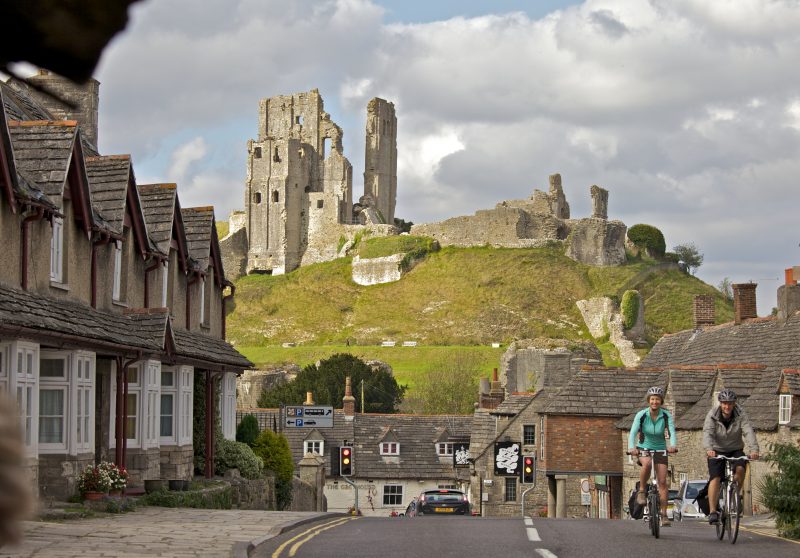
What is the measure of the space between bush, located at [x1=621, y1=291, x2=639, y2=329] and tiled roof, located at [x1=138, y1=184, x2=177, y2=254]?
82.1 meters

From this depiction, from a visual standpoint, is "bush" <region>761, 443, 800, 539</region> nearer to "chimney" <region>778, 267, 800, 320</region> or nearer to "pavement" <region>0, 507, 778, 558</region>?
"pavement" <region>0, 507, 778, 558</region>

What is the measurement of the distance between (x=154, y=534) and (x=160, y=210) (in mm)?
13566

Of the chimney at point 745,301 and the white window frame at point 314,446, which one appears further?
the white window frame at point 314,446

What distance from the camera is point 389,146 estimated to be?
134625 mm

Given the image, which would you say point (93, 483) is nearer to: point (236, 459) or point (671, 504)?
point (236, 459)

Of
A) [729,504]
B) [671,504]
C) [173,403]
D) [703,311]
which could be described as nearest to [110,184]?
[173,403]

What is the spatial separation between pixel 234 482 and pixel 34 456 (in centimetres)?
995

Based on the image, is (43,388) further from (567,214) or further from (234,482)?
(567,214)

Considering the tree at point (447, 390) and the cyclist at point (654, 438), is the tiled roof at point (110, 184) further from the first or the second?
the tree at point (447, 390)

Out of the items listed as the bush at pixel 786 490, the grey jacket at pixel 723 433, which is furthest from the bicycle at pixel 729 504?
the bush at pixel 786 490

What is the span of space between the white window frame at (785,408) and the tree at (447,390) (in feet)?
179

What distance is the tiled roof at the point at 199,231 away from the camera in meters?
30.7

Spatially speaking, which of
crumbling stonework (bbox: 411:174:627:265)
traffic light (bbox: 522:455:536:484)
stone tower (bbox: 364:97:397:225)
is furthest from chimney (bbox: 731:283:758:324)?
stone tower (bbox: 364:97:397:225)

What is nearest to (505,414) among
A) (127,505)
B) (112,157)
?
(112,157)
